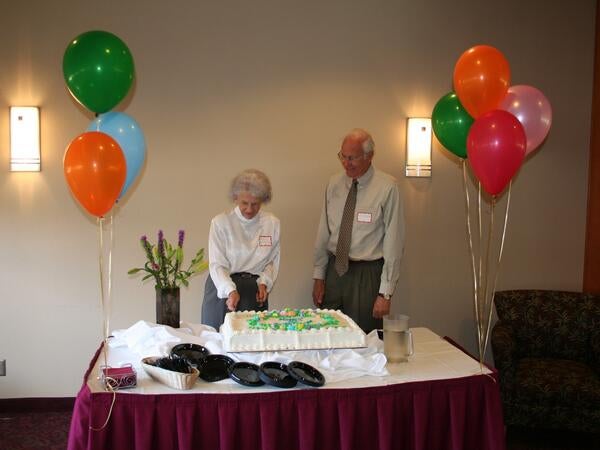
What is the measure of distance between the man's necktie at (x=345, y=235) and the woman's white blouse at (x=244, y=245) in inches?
17.0

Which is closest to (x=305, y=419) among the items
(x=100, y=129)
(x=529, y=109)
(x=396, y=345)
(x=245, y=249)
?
(x=396, y=345)

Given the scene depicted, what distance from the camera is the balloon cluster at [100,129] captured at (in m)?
1.91

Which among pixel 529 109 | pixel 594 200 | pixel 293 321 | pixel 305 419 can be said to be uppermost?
pixel 529 109

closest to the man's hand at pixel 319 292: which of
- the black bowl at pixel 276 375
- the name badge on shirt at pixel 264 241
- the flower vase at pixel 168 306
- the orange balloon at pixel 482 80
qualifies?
the name badge on shirt at pixel 264 241

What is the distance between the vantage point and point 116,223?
358 centimetres

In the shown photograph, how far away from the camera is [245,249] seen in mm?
2736

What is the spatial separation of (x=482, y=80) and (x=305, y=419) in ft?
5.01


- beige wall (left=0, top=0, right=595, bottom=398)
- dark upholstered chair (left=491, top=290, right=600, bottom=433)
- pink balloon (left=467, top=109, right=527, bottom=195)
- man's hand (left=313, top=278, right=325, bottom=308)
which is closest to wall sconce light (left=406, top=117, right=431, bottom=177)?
beige wall (left=0, top=0, right=595, bottom=398)

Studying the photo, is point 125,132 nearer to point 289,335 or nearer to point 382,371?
point 289,335

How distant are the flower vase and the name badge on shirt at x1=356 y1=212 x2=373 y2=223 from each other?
1141mm

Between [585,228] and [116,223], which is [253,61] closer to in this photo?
[116,223]

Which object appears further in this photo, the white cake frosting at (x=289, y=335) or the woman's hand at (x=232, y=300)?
the woman's hand at (x=232, y=300)

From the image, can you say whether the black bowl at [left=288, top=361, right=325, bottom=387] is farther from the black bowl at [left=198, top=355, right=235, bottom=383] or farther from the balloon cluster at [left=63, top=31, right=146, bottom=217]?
the balloon cluster at [left=63, top=31, right=146, bottom=217]

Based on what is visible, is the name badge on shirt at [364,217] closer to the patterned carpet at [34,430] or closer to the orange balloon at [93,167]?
the orange balloon at [93,167]
